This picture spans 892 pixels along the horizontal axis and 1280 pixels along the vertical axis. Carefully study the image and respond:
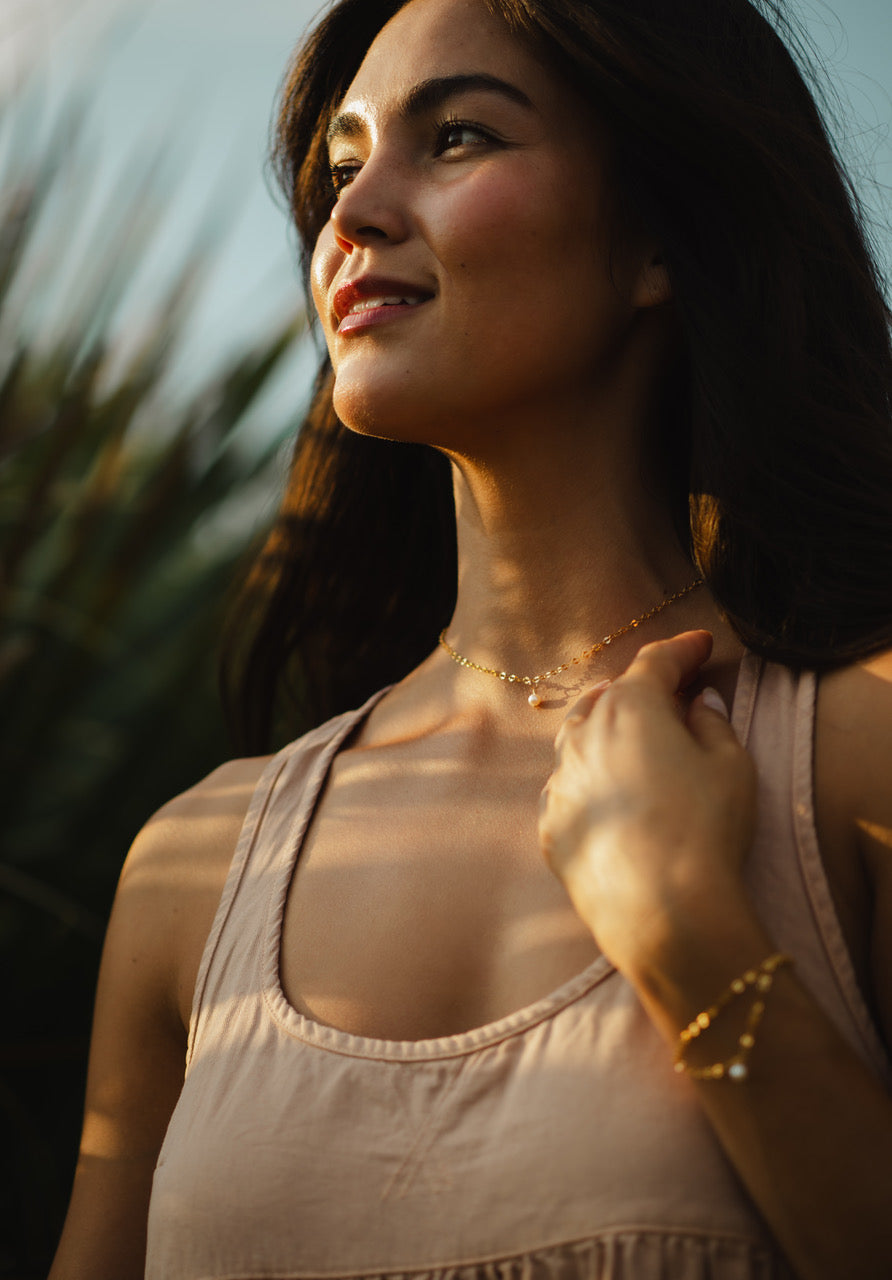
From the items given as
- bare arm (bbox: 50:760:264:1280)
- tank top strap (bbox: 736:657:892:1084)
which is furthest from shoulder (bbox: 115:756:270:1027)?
tank top strap (bbox: 736:657:892:1084)

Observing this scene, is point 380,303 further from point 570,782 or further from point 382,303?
point 570,782

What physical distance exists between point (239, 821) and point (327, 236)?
882 mm

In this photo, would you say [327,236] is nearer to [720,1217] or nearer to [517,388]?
[517,388]

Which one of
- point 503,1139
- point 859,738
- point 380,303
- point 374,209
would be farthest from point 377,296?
point 503,1139

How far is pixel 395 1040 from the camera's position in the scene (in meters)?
1.38

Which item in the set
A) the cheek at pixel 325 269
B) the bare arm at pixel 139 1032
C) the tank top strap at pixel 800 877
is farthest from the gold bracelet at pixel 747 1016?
the cheek at pixel 325 269

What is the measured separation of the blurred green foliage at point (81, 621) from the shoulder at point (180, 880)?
7.6 inches

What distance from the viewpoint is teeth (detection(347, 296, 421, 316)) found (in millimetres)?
1595

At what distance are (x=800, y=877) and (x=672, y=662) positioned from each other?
0.98 ft

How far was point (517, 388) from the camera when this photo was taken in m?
1.59

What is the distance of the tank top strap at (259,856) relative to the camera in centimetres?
158

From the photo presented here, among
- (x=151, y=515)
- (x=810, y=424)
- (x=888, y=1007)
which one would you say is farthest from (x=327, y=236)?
(x=888, y=1007)

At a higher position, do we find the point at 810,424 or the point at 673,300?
the point at 673,300

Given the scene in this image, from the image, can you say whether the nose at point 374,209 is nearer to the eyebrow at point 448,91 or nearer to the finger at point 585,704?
the eyebrow at point 448,91
